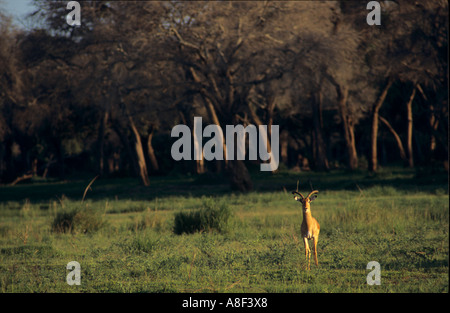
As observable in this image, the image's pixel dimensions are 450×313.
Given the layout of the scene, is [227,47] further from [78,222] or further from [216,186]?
[78,222]

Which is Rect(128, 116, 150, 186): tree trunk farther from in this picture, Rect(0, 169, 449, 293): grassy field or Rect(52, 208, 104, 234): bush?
Rect(52, 208, 104, 234): bush

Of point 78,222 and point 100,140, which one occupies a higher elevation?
point 100,140

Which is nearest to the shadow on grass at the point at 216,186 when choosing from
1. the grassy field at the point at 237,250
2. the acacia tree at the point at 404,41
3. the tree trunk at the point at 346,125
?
the tree trunk at the point at 346,125

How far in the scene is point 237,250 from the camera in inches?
514

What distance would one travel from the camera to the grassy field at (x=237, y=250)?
957 centimetres

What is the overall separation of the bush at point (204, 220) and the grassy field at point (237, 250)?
4.7 inches

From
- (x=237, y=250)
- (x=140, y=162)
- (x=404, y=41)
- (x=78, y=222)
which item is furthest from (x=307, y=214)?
(x=140, y=162)

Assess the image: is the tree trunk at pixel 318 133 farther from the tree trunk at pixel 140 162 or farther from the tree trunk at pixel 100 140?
the tree trunk at pixel 100 140

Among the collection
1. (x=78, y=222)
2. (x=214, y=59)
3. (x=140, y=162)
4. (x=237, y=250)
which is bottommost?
(x=237, y=250)

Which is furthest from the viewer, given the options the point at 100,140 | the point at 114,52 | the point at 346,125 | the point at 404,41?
the point at 100,140

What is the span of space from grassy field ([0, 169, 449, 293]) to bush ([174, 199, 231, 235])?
118 mm

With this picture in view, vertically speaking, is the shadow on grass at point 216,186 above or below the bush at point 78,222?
above

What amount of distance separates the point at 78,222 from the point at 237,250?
628cm

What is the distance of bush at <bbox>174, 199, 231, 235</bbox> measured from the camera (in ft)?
53.5
